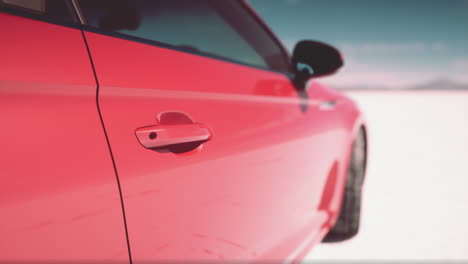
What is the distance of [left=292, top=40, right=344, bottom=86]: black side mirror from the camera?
1.73 metres

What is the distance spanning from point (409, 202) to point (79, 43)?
142 inches

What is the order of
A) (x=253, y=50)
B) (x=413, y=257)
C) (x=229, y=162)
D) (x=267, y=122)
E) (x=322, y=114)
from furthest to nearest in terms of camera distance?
(x=413, y=257) → (x=322, y=114) → (x=253, y=50) → (x=267, y=122) → (x=229, y=162)

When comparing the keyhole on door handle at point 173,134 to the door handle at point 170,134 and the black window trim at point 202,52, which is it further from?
the black window trim at point 202,52

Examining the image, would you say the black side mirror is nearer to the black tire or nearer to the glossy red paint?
the glossy red paint

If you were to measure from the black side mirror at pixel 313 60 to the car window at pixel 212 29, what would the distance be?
85mm

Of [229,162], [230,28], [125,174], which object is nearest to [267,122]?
[229,162]

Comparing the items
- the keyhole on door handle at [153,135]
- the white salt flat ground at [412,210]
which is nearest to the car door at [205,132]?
the keyhole on door handle at [153,135]

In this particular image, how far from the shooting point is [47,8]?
78 centimetres

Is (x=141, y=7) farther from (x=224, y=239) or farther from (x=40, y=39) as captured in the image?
(x=224, y=239)

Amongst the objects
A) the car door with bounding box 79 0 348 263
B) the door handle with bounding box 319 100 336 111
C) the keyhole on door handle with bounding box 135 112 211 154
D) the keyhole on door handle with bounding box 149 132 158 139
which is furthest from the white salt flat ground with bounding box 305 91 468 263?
the keyhole on door handle with bounding box 149 132 158 139

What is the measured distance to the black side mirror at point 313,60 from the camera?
1728mm

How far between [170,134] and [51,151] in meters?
0.30

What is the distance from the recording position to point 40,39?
0.69 m

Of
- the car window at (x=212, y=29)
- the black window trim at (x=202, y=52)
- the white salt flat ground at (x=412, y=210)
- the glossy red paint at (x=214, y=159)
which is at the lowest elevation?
the white salt flat ground at (x=412, y=210)
